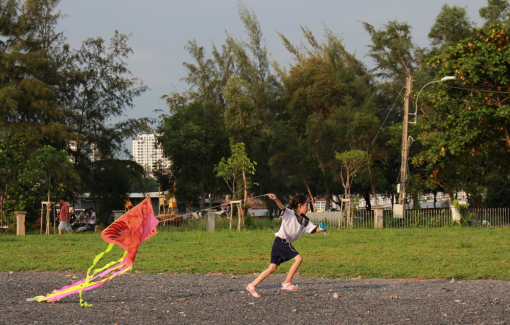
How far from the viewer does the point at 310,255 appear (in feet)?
45.1

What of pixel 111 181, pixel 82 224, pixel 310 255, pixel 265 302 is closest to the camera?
pixel 265 302

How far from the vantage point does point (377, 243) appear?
1702cm

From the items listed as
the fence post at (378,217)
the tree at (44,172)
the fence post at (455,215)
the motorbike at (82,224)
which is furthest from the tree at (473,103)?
the motorbike at (82,224)

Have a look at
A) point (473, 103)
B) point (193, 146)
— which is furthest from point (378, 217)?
point (193, 146)

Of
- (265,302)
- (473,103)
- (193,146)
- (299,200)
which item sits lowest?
(265,302)

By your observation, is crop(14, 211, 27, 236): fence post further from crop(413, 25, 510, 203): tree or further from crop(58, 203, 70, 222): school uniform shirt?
crop(413, 25, 510, 203): tree

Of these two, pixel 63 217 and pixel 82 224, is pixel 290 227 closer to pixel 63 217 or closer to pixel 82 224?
pixel 63 217

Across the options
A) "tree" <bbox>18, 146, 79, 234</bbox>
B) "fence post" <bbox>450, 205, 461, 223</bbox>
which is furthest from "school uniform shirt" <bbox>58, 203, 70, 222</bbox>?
"fence post" <bbox>450, 205, 461, 223</bbox>

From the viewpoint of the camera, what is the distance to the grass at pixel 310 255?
10.9 meters

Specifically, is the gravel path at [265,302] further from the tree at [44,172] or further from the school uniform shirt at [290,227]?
the tree at [44,172]

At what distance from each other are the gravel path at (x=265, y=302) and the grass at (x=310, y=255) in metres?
1.12

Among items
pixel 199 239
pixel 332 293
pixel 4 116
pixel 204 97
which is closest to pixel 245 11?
pixel 204 97

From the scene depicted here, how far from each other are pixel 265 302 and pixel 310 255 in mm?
6136

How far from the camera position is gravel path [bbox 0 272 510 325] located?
6707mm
